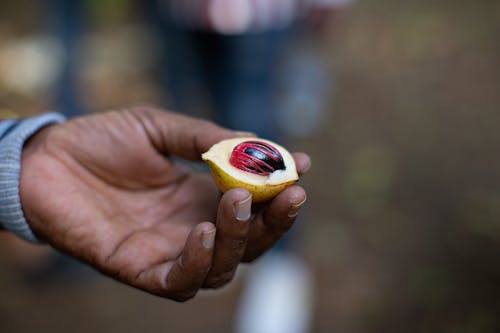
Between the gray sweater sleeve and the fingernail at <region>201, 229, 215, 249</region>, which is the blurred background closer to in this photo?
the gray sweater sleeve

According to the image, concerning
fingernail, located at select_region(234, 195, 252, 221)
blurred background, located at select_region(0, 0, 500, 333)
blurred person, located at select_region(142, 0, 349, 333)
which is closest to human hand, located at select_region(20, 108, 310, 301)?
fingernail, located at select_region(234, 195, 252, 221)

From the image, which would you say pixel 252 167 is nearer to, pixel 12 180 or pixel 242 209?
pixel 242 209

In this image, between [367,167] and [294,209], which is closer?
[294,209]

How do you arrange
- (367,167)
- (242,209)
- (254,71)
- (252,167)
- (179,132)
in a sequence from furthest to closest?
(367,167) < (254,71) < (179,132) < (252,167) < (242,209)

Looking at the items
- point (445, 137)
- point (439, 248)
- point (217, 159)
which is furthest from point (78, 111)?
point (445, 137)

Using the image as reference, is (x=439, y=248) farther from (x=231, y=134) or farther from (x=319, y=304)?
(x=231, y=134)

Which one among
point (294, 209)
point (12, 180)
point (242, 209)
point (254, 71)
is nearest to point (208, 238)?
point (242, 209)

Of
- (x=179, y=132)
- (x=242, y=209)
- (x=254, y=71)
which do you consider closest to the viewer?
(x=242, y=209)
